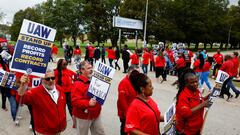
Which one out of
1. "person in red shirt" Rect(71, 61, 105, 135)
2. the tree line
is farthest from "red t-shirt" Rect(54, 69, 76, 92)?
the tree line

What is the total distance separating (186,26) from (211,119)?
54478 millimetres

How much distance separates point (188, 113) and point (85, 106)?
1678 mm

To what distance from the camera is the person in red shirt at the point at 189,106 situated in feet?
14.2

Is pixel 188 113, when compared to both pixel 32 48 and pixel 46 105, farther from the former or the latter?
pixel 32 48

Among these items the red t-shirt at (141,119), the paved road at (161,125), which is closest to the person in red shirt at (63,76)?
the paved road at (161,125)

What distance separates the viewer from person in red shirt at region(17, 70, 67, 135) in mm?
4512

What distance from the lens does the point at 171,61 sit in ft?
65.5

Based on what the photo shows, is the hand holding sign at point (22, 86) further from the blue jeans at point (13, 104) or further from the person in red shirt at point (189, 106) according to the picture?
the blue jeans at point (13, 104)

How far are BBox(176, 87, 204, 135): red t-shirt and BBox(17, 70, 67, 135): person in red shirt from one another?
5.61ft

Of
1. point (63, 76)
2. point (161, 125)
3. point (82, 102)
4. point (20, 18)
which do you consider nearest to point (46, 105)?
point (82, 102)

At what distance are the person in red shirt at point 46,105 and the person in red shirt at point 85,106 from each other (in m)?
0.50

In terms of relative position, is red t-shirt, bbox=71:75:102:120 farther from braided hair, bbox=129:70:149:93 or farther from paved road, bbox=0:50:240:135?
paved road, bbox=0:50:240:135

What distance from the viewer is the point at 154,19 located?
185ft

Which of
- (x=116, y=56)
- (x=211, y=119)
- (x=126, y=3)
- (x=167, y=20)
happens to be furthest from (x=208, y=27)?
(x=211, y=119)
